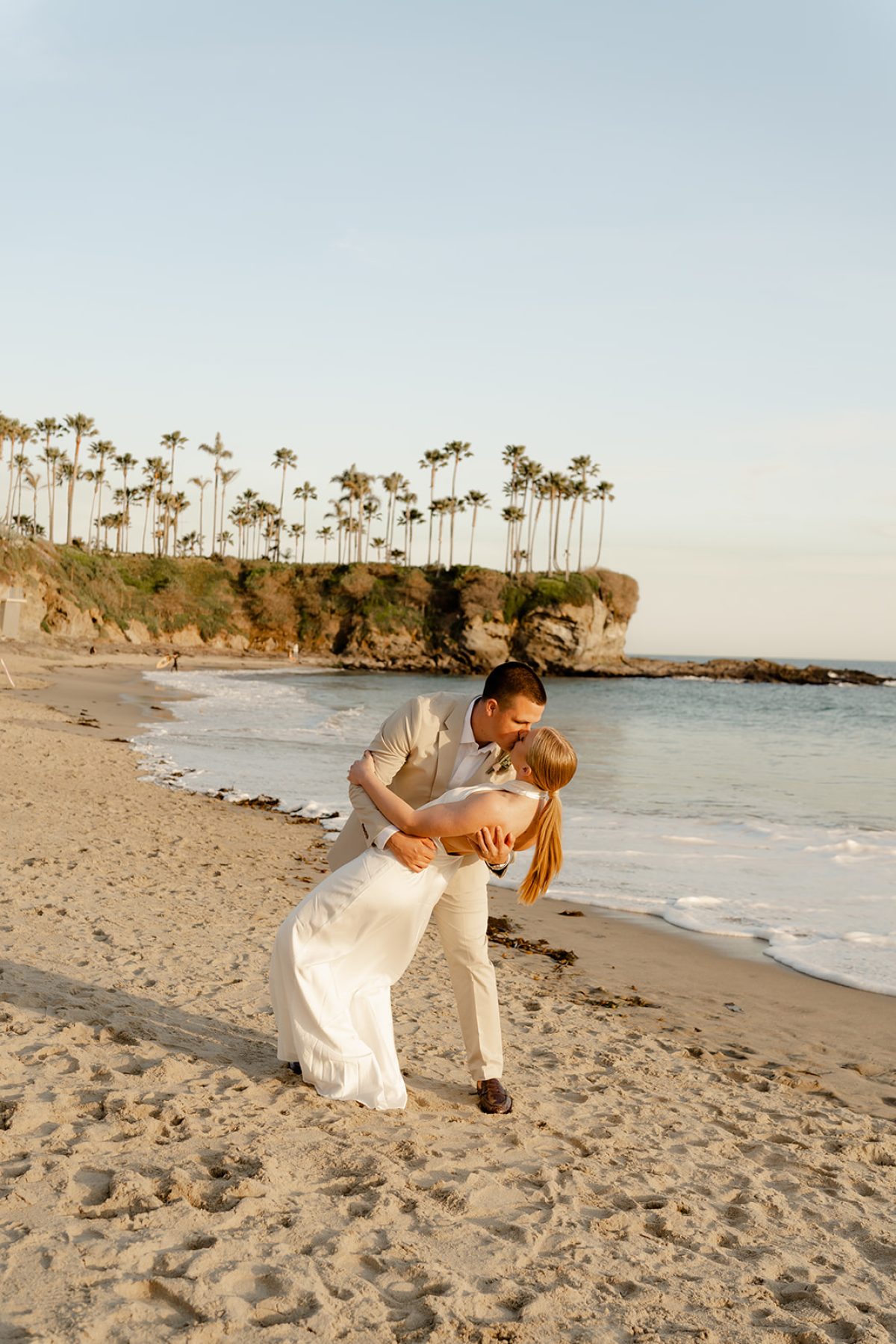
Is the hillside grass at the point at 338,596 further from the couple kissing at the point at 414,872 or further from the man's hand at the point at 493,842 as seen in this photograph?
the man's hand at the point at 493,842

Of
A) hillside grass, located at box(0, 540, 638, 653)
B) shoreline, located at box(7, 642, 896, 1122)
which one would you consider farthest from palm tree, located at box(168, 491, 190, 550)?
shoreline, located at box(7, 642, 896, 1122)

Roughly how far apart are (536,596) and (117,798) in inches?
3206

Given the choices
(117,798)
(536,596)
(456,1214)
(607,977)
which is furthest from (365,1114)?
(536,596)

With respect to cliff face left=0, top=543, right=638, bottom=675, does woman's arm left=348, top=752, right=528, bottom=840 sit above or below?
below

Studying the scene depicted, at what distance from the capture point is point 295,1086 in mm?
4668

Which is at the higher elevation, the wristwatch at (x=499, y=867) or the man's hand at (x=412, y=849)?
the man's hand at (x=412, y=849)

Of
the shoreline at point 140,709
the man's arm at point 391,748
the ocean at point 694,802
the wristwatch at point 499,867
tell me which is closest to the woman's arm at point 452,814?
the man's arm at point 391,748

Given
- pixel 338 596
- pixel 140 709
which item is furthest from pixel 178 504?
pixel 140 709

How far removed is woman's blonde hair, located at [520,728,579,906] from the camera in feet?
13.7

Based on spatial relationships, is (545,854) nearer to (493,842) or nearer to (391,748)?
(493,842)

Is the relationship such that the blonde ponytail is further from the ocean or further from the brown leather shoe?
the ocean

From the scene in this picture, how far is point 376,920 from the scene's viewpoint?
14.3 ft

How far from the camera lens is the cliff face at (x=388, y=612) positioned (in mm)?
91375

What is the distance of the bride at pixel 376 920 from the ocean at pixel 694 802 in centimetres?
487
